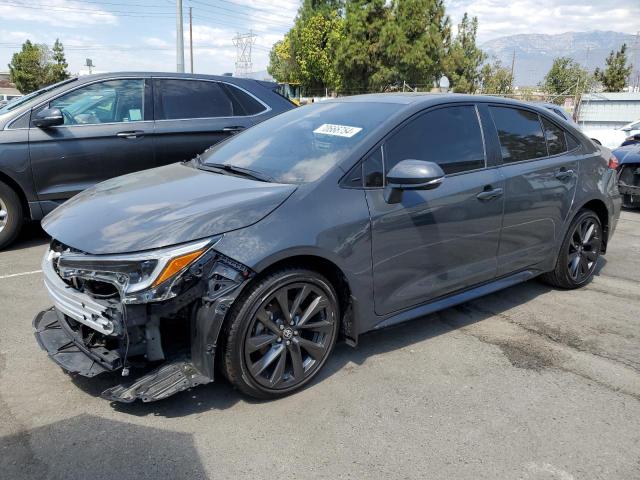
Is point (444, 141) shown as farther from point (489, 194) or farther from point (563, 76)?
point (563, 76)

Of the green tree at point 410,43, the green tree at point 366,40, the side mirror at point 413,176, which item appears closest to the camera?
the side mirror at point 413,176

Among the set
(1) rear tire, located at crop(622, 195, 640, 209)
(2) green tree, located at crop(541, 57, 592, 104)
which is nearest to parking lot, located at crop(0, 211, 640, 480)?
(1) rear tire, located at crop(622, 195, 640, 209)

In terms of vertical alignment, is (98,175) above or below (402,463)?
above

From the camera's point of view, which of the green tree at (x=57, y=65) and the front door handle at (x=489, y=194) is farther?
the green tree at (x=57, y=65)

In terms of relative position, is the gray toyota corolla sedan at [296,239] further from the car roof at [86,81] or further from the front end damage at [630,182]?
the front end damage at [630,182]

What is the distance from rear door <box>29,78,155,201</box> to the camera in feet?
18.1

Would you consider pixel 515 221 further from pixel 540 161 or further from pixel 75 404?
pixel 75 404

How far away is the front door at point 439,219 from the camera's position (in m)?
3.23

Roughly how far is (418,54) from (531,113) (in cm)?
3773

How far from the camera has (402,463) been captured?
8.12 feet

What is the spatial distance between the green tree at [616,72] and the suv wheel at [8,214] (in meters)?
34.0

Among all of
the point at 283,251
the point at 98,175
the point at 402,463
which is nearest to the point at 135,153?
the point at 98,175

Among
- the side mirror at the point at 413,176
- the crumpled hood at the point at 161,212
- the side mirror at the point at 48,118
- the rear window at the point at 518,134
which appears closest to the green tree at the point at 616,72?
the rear window at the point at 518,134

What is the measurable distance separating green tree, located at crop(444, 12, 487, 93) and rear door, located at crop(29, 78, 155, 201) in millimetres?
40874
